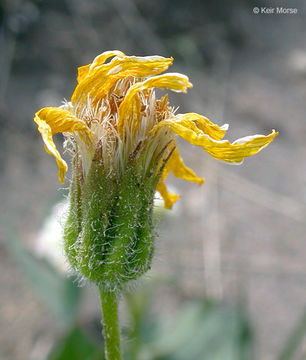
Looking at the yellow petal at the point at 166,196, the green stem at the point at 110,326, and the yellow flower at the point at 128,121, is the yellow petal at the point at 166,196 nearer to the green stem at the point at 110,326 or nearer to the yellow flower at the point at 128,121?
the yellow flower at the point at 128,121

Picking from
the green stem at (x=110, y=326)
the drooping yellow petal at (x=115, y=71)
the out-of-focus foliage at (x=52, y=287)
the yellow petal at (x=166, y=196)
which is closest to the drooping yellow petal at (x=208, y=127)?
the drooping yellow petal at (x=115, y=71)

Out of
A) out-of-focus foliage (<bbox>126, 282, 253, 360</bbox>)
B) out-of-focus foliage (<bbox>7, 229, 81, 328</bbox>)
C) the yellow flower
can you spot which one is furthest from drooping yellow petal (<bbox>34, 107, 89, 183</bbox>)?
out-of-focus foliage (<bbox>7, 229, 81, 328</bbox>)

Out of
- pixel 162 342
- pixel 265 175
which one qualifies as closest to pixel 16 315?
pixel 162 342

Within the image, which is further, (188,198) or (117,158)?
(188,198)

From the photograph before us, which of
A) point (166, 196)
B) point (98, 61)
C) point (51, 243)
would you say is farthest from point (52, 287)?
point (98, 61)

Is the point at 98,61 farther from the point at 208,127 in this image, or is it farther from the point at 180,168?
the point at 180,168

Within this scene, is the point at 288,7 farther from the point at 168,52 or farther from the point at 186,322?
the point at 186,322
